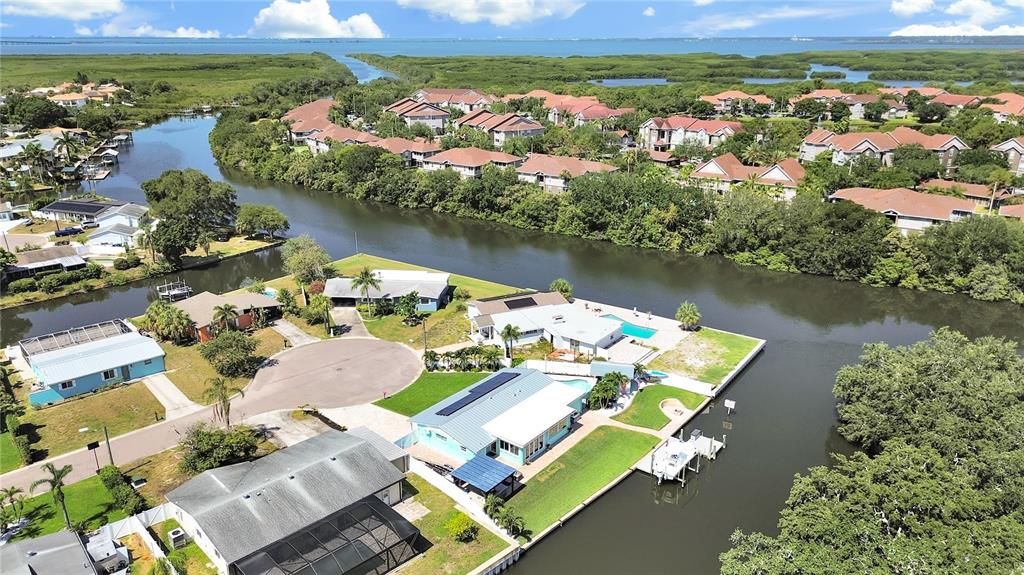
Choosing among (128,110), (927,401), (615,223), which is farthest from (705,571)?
(128,110)

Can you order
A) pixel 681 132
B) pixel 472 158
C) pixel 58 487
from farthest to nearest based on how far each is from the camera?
pixel 681 132 < pixel 472 158 < pixel 58 487

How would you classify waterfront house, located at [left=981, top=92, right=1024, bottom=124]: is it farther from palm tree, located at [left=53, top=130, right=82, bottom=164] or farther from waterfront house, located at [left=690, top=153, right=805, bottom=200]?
palm tree, located at [left=53, top=130, right=82, bottom=164]

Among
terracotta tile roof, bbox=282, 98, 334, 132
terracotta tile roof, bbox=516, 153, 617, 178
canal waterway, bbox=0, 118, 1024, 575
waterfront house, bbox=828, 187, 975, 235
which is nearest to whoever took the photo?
canal waterway, bbox=0, 118, 1024, 575

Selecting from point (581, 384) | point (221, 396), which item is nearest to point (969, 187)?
point (581, 384)

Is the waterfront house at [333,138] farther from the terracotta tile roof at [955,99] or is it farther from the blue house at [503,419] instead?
the terracotta tile roof at [955,99]

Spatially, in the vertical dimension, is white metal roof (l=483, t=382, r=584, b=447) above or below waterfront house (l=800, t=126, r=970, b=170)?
below

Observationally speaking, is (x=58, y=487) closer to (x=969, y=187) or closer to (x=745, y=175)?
(x=745, y=175)

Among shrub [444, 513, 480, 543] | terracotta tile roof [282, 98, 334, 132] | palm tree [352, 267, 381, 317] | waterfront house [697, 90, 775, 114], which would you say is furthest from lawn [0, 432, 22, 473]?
waterfront house [697, 90, 775, 114]
